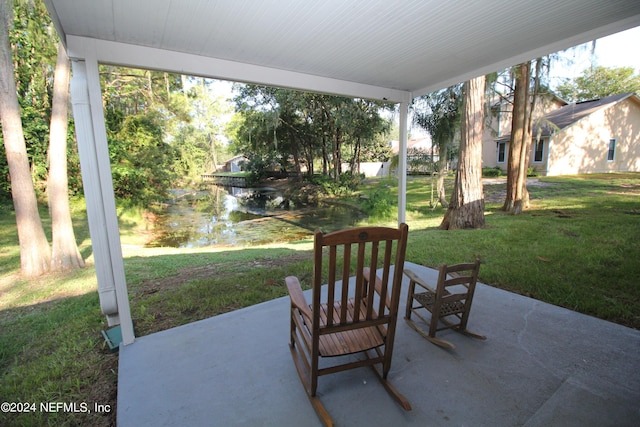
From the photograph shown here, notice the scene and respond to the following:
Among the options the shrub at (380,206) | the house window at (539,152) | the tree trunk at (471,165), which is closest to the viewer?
the tree trunk at (471,165)

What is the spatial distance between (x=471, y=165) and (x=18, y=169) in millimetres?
8154

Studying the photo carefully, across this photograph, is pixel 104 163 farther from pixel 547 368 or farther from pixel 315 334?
pixel 547 368

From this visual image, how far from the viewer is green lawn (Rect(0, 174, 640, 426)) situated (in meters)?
2.14

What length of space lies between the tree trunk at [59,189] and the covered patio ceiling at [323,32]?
381 centimetres

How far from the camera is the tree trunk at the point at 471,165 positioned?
20.8 ft

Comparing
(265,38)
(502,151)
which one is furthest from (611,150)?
(265,38)

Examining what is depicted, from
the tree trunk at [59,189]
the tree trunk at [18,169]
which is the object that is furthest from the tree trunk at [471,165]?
the tree trunk at [18,169]

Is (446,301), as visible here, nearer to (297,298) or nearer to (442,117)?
(297,298)

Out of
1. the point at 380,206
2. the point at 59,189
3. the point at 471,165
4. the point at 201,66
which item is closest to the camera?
the point at 201,66

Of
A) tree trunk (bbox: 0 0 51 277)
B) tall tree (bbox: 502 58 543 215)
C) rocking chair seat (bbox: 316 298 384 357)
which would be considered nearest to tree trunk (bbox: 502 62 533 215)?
tall tree (bbox: 502 58 543 215)

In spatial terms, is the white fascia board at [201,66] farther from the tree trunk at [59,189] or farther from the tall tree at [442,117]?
the tall tree at [442,117]

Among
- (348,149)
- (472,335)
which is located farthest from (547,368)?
(348,149)

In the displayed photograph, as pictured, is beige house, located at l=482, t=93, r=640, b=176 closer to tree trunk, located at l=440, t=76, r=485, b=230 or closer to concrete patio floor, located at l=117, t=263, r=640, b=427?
tree trunk, located at l=440, t=76, r=485, b=230

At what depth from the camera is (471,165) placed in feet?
21.0
